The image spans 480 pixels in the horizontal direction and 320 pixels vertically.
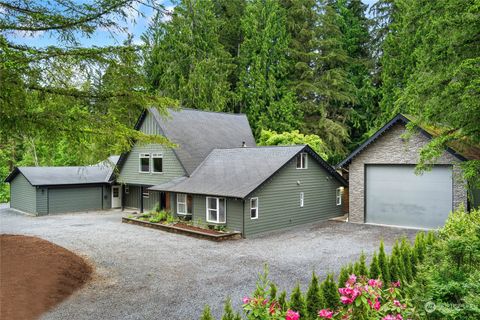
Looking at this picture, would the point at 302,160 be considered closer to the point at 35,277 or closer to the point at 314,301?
the point at 314,301

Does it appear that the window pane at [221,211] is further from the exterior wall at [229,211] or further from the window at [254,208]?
the window at [254,208]

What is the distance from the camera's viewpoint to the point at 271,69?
31.7 metres

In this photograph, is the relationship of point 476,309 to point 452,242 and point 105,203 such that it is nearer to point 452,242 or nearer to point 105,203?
point 452,242

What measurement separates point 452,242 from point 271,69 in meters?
26.9

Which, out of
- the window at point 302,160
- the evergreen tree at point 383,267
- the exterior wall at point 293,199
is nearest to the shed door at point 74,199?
the exterior wall at point 293,199

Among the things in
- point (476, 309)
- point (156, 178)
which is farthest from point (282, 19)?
point (476, 309)

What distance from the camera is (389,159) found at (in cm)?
1719

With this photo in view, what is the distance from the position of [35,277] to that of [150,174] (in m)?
12.7

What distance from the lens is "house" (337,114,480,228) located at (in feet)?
51.5

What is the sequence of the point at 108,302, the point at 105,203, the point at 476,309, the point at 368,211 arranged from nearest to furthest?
the point at 476,309
the point at 108,302
the point at 368,211
the point at 105,203

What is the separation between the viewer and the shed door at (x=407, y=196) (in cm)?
1597

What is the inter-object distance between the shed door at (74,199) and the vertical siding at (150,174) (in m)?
2.41

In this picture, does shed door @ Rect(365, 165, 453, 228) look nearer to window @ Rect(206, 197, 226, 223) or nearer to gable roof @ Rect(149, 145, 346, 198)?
gable roof @ Rect(149, 145, 346, 198)

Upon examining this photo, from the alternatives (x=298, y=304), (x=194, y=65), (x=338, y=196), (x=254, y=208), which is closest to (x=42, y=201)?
(x=254, y=208)
